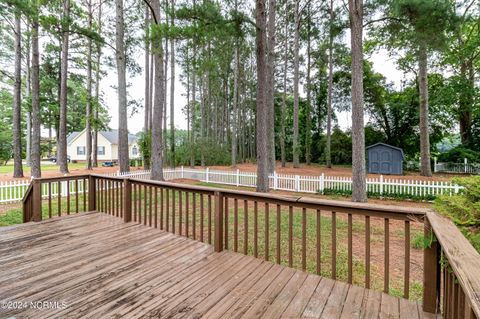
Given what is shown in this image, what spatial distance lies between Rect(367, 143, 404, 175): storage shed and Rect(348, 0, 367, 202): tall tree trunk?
813 cm

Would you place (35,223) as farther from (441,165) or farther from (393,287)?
(441,165)

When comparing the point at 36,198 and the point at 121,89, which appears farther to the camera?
the point at 121,89

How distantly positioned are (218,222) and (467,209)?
2.35 meters

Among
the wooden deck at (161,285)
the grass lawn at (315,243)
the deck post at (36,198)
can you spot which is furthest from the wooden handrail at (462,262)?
the deck post at (36,198)

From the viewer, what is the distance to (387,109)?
19250mm

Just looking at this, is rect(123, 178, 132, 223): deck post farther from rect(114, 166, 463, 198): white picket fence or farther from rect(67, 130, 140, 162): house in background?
rect(67, 130, 140, 162): house in background

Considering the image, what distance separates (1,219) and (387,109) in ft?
74.4

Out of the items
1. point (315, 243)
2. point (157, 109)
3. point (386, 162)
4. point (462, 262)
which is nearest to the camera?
point (462, 262)

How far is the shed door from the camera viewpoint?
13.3 meters

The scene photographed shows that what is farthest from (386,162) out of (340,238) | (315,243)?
(315,243)

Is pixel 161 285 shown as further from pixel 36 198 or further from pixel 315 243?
pixel 36 198

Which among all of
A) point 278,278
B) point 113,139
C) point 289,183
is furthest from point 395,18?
point 113,139

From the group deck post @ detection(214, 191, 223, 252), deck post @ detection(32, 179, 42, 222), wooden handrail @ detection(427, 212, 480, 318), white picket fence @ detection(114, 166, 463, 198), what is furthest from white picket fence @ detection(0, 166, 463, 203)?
wooden handrail @ detection(427, 212, 480, 318)

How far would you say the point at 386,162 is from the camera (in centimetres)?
1337
